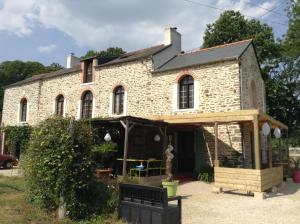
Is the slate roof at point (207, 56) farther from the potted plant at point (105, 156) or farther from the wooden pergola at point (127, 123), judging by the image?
the potted plant at point (105, 156)

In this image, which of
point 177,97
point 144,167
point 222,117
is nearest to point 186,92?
point 177,97

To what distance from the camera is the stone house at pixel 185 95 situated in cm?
1356

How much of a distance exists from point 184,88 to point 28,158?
32.5 feet

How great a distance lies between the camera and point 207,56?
15.9m

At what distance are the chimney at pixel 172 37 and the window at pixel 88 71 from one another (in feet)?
16.4

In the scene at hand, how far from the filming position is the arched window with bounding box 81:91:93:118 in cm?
1923

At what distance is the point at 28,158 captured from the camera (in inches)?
275

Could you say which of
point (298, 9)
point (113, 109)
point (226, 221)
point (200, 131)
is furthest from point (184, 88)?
point (298, 9)

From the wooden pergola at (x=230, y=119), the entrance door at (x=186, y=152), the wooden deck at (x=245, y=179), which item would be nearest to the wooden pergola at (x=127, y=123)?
the wooden pergola at (x=230, y=119)

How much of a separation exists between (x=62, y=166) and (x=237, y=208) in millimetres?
4776

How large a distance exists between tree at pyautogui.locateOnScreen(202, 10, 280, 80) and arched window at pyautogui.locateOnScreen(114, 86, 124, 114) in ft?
39.7

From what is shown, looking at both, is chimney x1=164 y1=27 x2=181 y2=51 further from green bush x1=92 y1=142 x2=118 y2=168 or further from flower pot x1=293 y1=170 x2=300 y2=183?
flower pot x1=293 y1=170 x2=300 y2=183

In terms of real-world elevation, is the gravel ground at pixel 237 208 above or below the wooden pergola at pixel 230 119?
below

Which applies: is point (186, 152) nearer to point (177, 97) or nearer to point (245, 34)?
point (177, 97)
